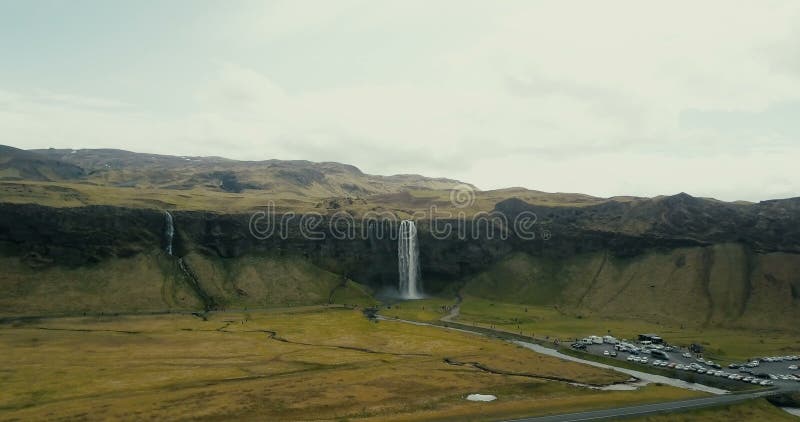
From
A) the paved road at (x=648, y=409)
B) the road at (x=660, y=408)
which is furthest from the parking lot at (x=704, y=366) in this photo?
the paved road at (x=648, y=409)

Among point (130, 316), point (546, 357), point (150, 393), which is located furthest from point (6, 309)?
point (546, 357)

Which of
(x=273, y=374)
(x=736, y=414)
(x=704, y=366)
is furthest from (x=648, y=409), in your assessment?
(x=273, y=374)

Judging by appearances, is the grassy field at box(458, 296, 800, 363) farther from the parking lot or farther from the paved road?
the paved road

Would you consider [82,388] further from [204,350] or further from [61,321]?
[61,321]

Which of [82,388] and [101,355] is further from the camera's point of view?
[101,355]

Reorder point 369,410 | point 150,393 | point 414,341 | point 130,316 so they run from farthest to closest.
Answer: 1. point 130,316
2. point 414,341
3. point 150,393
4. point 369,410

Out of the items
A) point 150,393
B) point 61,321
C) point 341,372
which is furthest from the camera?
point 61,321
